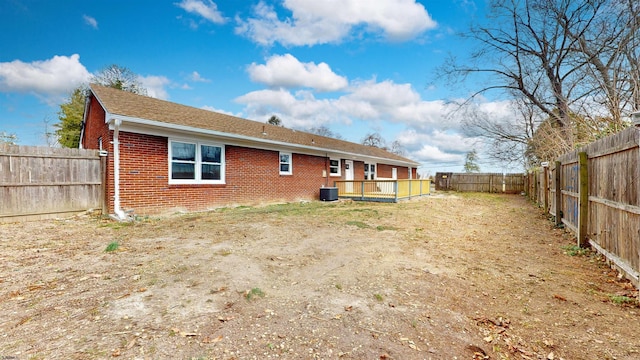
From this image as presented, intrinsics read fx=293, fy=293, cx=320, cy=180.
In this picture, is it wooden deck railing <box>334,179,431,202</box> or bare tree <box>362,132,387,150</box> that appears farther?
bare tree <box>362,132,387,150</box>

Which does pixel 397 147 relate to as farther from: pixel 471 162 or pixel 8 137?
pixel 8 137

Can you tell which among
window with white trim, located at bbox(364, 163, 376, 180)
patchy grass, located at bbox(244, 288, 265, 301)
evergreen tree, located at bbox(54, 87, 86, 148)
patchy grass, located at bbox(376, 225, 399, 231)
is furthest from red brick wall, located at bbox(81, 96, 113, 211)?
window with white trim, located at bbox(364, 163, 376, 180)

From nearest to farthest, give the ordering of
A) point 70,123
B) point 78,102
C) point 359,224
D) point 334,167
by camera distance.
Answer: point 359,224
point 334,167
point 70,123
point 78,102

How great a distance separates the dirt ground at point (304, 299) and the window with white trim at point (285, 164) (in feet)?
25.0

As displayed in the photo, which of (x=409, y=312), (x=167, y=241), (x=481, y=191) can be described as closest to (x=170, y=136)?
(x=167, y=241)

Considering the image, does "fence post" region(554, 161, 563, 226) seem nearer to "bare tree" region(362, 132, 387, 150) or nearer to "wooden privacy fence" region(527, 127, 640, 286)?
"wooden privacy fence" region(527, 127, 640, 286)

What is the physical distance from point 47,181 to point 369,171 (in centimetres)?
1696

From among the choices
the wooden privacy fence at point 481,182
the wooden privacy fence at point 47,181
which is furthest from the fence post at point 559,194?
the wooden privacy fence at point 481,182

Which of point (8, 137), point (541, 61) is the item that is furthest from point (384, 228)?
point (8, 137)

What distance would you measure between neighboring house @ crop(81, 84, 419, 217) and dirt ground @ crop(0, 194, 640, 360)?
276 centimetres

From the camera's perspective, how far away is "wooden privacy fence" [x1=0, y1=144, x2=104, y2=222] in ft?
24.3

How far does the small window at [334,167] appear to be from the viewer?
1672 centimetres

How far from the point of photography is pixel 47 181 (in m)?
7.91

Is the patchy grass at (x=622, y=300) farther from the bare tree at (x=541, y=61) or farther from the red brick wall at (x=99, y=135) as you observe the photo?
the red brick wall at (x=99, y=135)
